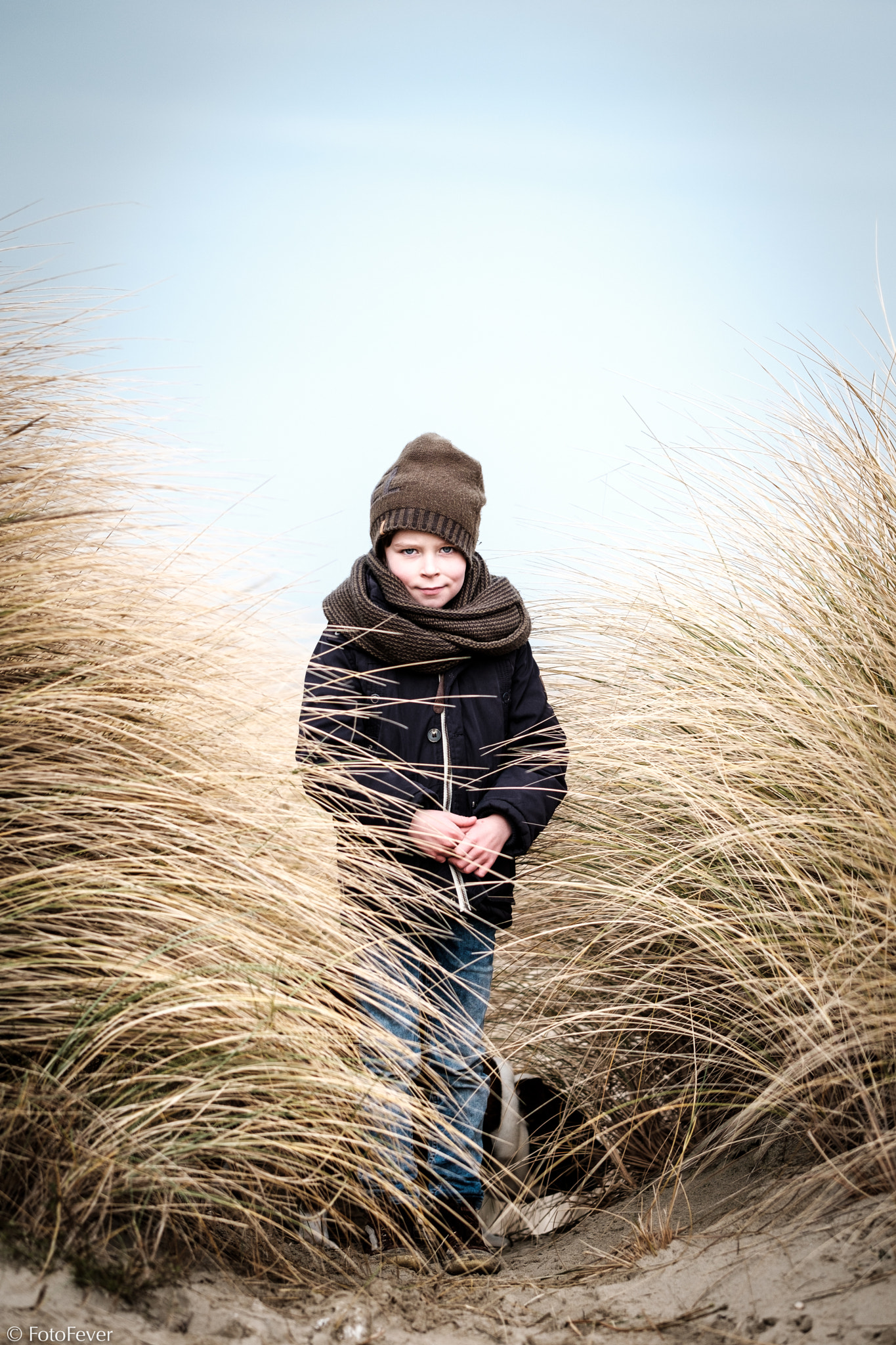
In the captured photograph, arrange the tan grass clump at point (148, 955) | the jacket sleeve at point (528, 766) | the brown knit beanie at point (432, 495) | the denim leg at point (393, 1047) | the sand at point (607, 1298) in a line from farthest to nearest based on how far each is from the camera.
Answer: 1. the brown knit beanie at point (432, 495)
2. the jacket sleeve at point (528, 766)
3. the denim leg at point (393, 1047)
4. the tan grass clump at point (148, 955)
5. the sand at point (607, 1298)

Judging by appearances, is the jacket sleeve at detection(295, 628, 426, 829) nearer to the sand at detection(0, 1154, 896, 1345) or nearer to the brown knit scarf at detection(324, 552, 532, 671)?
the brown knit scarf at detection(324, 552, 532, 671)

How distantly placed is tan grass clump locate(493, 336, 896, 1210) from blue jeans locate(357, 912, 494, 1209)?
0.46ft

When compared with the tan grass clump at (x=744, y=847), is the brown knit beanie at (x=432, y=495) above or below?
above

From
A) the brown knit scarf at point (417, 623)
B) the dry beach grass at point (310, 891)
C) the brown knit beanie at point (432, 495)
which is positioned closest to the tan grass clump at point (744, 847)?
the dry beach grass at point (310, 891)

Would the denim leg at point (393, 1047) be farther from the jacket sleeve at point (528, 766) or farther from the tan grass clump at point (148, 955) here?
the jacket sleeve at point (528, 766)

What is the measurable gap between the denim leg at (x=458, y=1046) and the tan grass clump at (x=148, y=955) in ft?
0.73

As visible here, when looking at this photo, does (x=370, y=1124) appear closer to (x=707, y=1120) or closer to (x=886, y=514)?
(x=707, y=1120)

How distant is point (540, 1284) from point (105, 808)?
3.70 feet

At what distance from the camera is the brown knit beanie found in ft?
7.31

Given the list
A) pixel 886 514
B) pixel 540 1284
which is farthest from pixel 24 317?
pixel 540 1284

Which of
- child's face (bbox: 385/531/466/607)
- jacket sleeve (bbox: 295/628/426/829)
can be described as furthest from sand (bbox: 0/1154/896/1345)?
child's face (bbox: 385/531/466/607)

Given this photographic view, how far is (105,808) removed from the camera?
1767 mm

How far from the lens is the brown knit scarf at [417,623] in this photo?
2162 mm

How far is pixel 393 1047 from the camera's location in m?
1.84
